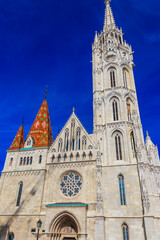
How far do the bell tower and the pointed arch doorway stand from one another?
695 centimetres

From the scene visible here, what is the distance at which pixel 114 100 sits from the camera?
2584 cm

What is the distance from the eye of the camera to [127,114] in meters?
24.4

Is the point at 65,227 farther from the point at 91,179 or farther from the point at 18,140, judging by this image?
the point at 18,140

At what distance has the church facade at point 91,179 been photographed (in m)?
17.9

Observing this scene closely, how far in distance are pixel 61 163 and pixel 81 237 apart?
791cm

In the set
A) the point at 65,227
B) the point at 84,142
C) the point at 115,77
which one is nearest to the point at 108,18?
the point at 115,77

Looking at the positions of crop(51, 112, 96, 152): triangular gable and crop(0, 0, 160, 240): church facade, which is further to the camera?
crop(51, 112, 96, 152): triangular gable

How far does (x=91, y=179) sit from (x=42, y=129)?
35.4 feet

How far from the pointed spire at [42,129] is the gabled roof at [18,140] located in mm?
1223

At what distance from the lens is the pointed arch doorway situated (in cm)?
1827

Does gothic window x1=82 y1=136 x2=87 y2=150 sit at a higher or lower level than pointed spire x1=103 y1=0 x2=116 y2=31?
lower

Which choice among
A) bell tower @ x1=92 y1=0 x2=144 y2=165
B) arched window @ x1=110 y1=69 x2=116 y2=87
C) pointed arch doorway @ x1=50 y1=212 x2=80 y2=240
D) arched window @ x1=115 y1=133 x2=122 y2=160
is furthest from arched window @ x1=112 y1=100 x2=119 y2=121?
pointed arch doorway @ x1=50 y1=212 x2=80 y2=240

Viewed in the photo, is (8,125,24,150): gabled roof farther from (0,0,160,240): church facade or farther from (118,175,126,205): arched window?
(118,175,126,205): arched window

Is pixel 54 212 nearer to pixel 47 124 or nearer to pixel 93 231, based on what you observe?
pixel 93 231
